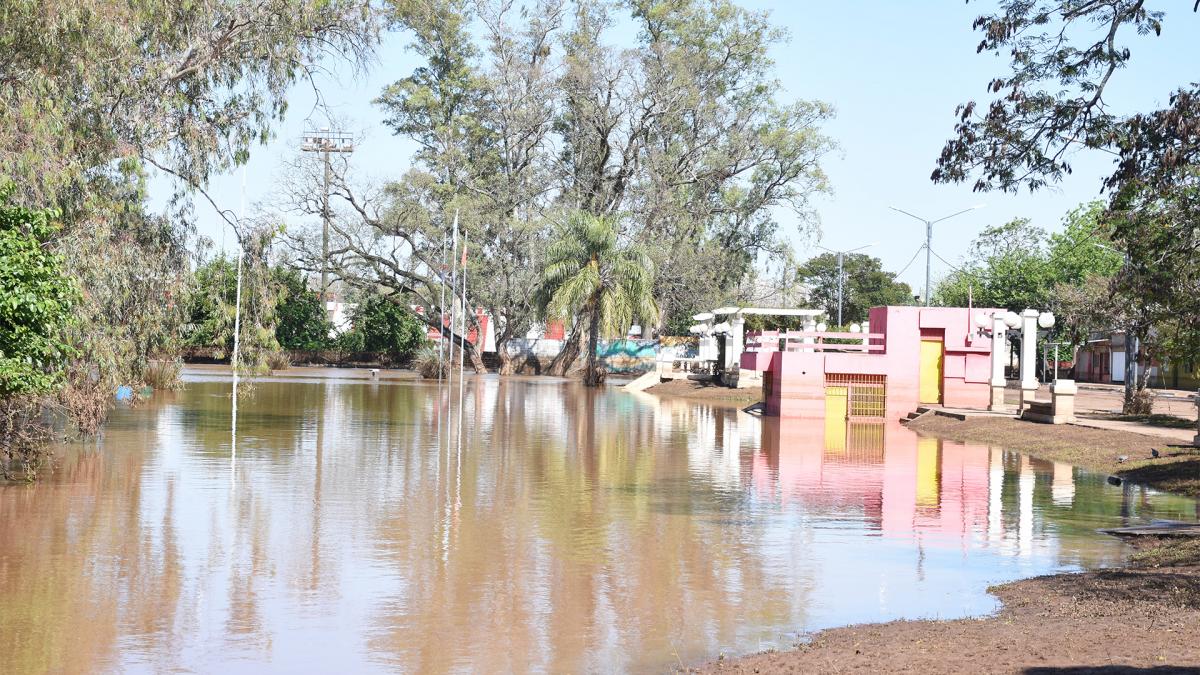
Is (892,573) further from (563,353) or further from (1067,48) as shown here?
(563,353)

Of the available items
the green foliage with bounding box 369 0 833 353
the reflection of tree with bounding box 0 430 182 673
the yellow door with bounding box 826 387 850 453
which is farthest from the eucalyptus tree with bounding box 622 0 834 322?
the reflection of tree with bounding box 0 430 182 673

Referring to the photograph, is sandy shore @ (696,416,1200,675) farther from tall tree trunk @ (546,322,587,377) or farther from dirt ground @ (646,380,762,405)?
tall tree trunk @ (546,322,587,377)

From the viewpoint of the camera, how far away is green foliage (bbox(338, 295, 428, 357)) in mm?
78188

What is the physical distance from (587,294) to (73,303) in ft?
133

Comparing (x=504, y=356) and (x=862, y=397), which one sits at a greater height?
(x=504, y=356)

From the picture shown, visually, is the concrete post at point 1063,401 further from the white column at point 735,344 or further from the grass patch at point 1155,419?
the white column at point 735,344

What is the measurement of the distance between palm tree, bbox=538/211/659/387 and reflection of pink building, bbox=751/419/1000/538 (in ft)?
81.4

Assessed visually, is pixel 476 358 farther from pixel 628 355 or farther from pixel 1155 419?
pixel 1155 419

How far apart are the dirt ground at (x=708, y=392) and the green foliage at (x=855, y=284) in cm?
5327

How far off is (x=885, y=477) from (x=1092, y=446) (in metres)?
6.37

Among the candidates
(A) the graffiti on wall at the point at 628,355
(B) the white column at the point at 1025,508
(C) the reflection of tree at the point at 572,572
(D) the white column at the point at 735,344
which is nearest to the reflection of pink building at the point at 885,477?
(B) the white column at the point at 1025,508

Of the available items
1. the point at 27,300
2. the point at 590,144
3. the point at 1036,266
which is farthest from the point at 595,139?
the point at 27,300

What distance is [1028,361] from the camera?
115 feet

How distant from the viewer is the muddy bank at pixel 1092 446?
68.3ft
